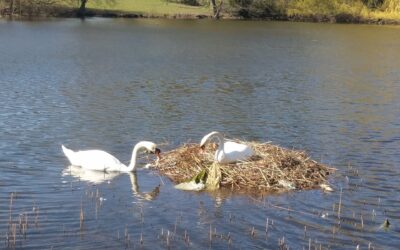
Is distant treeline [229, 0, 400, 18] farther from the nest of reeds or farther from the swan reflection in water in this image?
the swan reflection in water

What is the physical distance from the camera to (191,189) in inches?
574

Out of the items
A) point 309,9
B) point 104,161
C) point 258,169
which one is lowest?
point 104,161

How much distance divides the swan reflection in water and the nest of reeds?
2.75ft

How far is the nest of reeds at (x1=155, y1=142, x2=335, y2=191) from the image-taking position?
14.8 m

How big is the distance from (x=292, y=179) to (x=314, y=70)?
2620 cm

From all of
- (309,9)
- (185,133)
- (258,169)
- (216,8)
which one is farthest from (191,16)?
(258,169)

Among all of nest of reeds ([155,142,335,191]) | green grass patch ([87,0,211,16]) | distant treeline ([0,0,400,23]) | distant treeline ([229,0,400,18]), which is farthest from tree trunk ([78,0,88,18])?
nest of reeds ([155,142,335,191])

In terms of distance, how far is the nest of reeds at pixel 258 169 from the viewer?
48.7 ft

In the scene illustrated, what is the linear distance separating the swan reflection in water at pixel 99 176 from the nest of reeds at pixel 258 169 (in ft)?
2.75

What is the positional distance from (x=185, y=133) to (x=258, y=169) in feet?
20.7

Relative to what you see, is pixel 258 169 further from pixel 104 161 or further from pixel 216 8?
pixel 216 8

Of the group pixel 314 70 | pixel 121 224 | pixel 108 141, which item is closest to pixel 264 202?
pixel 121 224

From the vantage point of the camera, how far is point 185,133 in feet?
69.2

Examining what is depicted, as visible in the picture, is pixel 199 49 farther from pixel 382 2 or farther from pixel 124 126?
pixel 382 2
